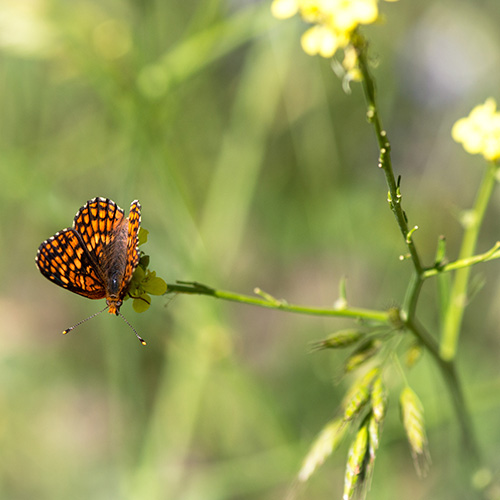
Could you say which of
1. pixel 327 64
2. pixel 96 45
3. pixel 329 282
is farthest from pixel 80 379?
pixel 327 64

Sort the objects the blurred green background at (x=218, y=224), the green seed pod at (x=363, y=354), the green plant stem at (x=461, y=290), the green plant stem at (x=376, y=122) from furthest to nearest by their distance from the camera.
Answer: the blurred green background at (x=218, y=224), the green plant stem at (x=461, y=290), the green seed pod at (x=363, y=354), the green plant stem at (x=376, y=122)

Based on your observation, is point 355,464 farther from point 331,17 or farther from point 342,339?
point 331,17

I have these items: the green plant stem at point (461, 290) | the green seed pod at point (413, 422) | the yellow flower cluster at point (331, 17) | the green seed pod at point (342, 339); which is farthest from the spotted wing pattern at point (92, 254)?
A: the green plant stem at point (461, 290)

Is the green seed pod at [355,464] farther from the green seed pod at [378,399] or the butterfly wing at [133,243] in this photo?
the butterfly wing at [133,243]

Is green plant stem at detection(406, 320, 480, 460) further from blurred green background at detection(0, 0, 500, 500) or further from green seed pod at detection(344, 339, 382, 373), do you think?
blurred green background at detection(0, 0, 500, 500)

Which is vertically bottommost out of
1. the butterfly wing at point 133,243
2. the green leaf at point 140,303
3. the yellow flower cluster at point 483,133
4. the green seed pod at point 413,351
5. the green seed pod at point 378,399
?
the green seed pod at point 378,399

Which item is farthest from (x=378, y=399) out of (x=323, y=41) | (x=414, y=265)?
(x=323, y=41)

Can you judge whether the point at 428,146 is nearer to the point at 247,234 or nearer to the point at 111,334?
the point at 247,234
